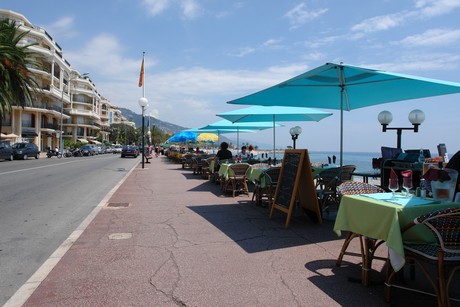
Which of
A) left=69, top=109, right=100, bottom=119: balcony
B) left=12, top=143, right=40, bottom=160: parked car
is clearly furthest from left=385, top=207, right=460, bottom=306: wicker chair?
left=69, top=109, right=100, bottom=119: balcony

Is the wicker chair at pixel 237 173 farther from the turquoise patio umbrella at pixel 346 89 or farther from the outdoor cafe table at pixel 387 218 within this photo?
the outdoor cafe table at pixel 387 218

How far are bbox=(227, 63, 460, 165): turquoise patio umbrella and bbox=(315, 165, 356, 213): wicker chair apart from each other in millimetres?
490

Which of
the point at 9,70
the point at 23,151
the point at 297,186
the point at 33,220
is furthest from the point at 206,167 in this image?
the point at 9,70

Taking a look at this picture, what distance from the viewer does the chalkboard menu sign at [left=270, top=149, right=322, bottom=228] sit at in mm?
6660

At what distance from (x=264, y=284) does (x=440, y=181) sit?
7.01ft

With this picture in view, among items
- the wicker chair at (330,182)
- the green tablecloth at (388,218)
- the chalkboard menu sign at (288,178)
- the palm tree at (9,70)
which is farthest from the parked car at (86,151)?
the green tablecloth at (388,218)

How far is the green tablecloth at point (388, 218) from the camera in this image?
344 centimetres

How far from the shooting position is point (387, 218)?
3.61 meters

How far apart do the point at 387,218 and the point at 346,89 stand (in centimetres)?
547

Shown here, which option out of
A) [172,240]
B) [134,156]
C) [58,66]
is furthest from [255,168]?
[58,66]

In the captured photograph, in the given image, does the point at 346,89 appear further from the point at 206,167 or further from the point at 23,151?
the point at 23,151

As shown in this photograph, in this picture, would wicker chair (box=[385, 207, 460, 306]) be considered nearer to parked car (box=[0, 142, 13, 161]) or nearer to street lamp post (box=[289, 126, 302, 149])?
street lamp post (box=[289, 126, 302, 149])

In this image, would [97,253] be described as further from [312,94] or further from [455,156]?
[312,94]

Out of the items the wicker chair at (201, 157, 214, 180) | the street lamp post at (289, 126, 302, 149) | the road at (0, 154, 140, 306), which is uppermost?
the street lamp post at (289, 126, 302, 149)
